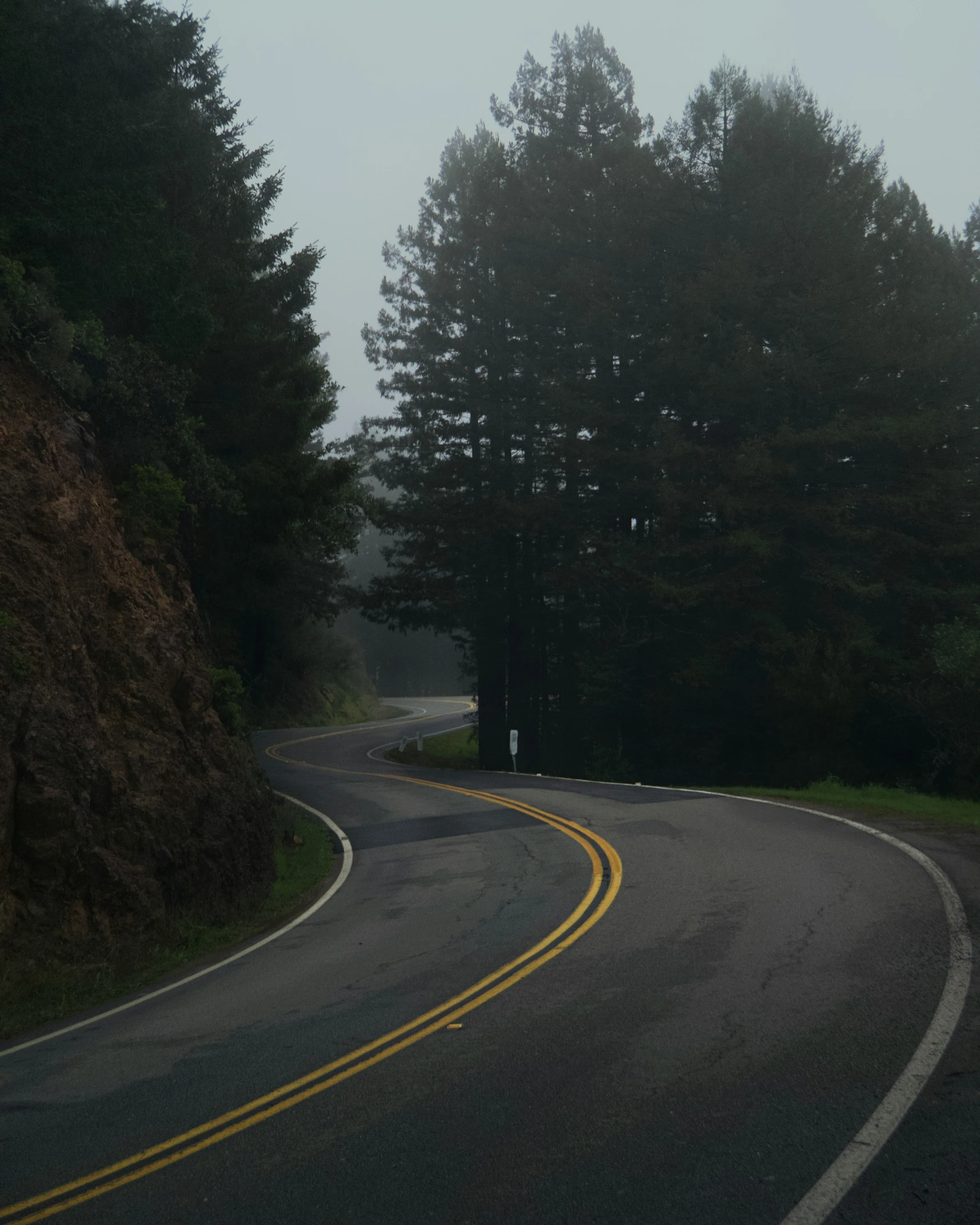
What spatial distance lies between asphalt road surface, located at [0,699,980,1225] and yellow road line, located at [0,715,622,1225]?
0.02 metres

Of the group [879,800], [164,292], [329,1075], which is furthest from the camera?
[879,800]

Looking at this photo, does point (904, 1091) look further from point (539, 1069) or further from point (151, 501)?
point (151, 501)

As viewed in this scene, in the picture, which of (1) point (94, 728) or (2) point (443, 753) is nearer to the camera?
(1) point (94, 728)

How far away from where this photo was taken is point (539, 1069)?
6.17 metres

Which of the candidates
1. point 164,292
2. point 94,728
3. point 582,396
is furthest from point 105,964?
point 582,396

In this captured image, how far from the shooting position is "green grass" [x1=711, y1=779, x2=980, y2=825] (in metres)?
16.5

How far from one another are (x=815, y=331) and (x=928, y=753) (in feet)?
38.6

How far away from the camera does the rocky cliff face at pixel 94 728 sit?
35.2ft

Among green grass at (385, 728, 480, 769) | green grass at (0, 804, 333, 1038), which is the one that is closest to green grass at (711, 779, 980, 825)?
green grass at (0, 804, 333, 1038)

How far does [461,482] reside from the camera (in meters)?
35.4

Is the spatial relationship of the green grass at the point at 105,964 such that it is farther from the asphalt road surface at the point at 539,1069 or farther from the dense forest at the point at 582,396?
the dense forest at the point at 582,396

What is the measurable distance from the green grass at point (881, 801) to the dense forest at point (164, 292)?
11.2 metres

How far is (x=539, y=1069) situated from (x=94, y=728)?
8.04 metres

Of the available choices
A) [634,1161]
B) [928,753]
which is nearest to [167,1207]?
[634,1161]
